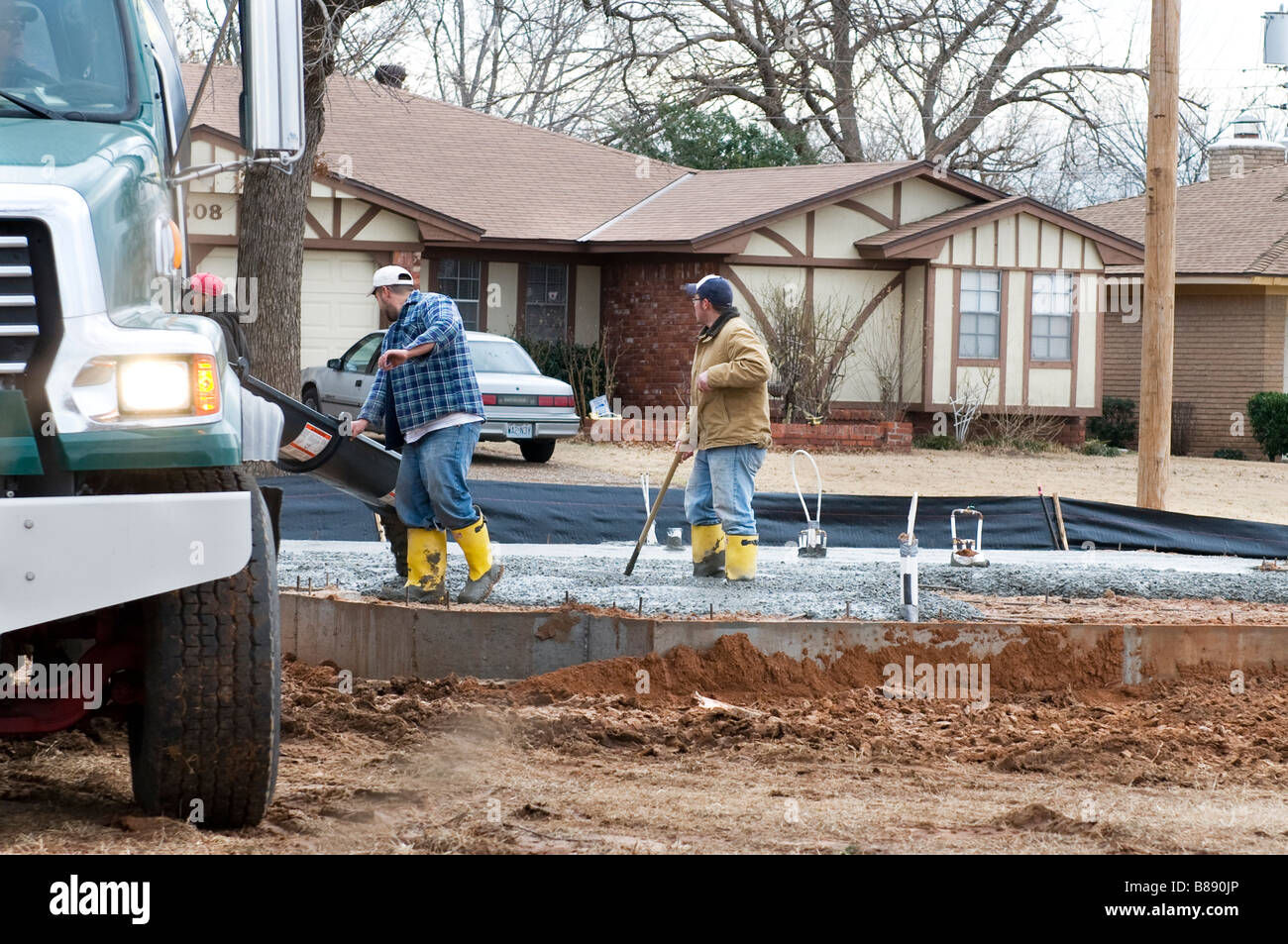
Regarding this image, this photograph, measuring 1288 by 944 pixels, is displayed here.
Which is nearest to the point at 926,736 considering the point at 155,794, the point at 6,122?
the point at 155,794

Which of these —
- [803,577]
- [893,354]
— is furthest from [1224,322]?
[803,577]

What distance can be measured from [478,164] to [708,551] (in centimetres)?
1901

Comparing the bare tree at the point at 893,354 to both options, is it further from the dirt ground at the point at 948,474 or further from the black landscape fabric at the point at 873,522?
the black landscape fabric at the point at 873,522

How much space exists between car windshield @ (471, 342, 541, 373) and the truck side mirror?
14027 mm

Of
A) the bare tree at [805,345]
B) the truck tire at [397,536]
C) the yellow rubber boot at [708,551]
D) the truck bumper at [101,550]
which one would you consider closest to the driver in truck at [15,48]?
the truck bumper at [101,550]

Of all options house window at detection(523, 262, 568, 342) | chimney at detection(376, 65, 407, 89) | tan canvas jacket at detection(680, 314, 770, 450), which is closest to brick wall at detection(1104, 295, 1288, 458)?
house window at detection(523, 262, 568, 342)

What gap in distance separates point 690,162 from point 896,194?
7778 mm

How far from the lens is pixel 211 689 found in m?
4.16

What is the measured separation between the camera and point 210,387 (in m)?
3.97

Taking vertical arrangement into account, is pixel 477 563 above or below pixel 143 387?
below

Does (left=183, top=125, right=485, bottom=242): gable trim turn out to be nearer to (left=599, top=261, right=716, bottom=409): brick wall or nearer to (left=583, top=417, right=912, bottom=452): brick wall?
(left=599, top=261, right=716, bottom=409): brick wall

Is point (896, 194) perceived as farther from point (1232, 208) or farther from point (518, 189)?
point (1232, 208)

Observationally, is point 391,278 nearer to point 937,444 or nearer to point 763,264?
point 763,264

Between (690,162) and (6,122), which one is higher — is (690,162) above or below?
above
